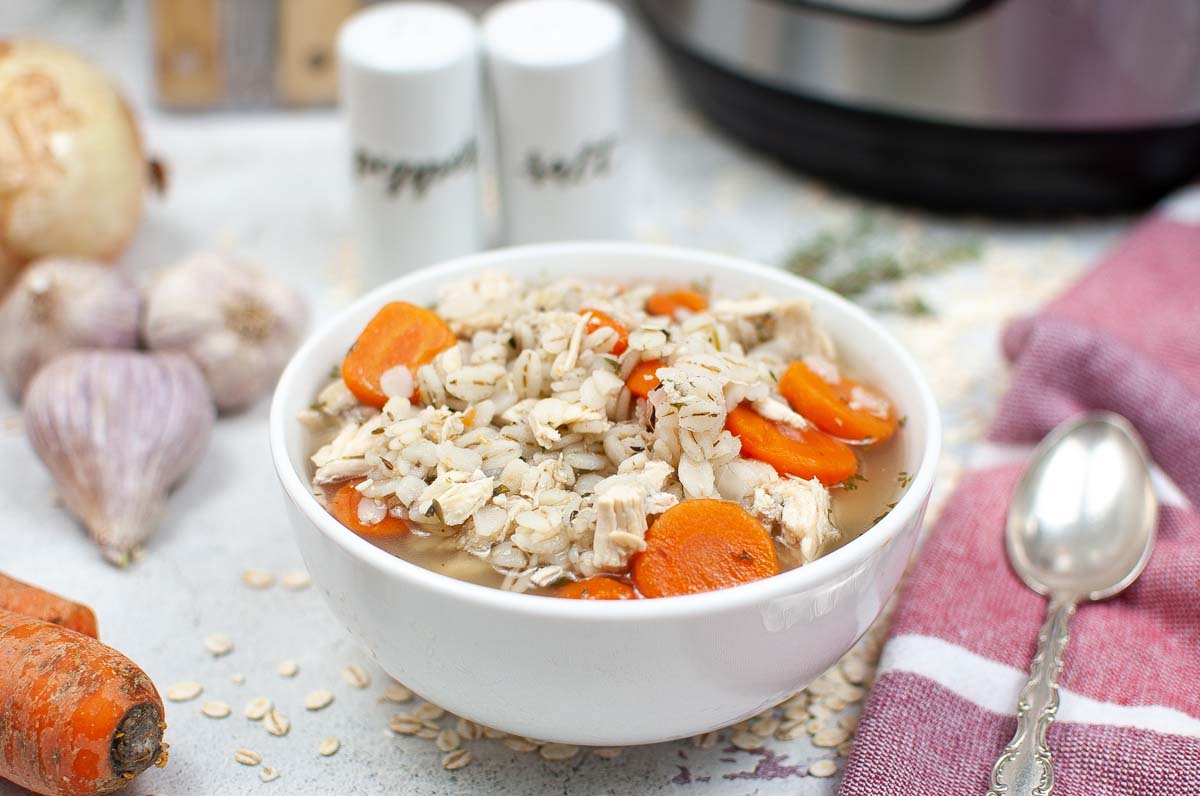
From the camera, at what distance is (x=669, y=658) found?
1.07 meters

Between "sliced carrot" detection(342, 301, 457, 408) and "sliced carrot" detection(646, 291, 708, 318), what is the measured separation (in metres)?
0.27

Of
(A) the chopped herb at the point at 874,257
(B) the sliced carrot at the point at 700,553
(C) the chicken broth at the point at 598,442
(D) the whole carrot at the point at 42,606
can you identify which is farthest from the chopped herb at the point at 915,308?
(D) the whole carrot at the point at 42,606

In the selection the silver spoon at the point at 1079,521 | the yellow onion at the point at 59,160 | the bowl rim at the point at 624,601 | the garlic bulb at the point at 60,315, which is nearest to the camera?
the bowl rim at the point at 624,601

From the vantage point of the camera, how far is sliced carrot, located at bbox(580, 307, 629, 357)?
4.41ft

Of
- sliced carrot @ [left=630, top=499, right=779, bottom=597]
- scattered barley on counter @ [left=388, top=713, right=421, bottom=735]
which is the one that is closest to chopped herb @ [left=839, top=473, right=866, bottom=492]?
sliced carrot @ [left=630, top=499, right=779, bottom=597]

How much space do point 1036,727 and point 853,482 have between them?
1.05ft

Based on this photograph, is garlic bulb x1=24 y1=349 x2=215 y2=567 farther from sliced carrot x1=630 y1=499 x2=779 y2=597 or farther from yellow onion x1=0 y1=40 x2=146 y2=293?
sliced carrot x1=630 y1=499 x2=779 y2=597

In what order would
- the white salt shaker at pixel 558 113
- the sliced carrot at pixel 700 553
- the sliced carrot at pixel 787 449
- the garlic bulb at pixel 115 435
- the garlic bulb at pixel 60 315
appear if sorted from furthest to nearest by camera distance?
the white salt shaker at pixel 558 113 < the garlic bulb at pixel 60 315 < the garlic bulb at pixel 115 435 < the sliced carrot at pixel 787 449 < the sliced carrot at pixel 700 553

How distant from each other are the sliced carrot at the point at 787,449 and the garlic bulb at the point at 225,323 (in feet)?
2.96

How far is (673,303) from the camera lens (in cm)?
152

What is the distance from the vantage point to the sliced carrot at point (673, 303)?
1516 mm

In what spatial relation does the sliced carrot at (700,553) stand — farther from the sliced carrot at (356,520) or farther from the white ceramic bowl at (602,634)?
the sliced carrot at (356,520)

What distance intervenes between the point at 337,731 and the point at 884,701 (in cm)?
61

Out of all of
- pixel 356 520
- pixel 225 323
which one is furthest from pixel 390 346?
pixel 225 323
